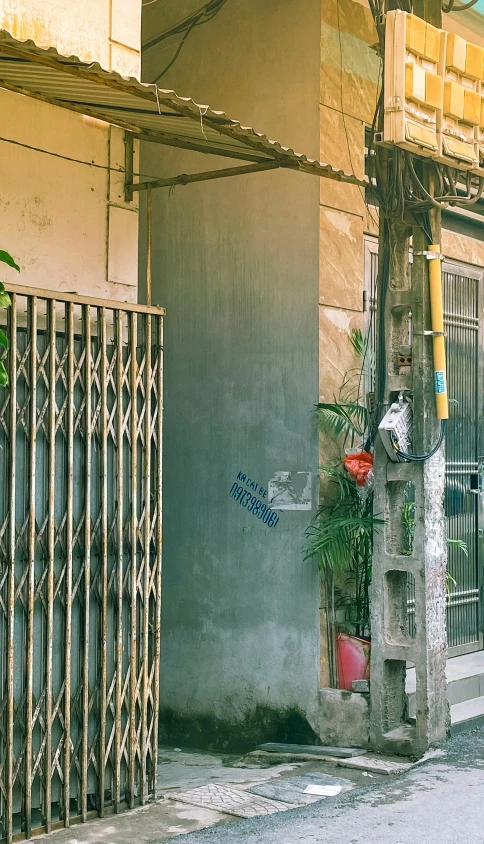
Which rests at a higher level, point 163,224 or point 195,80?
point 195,80

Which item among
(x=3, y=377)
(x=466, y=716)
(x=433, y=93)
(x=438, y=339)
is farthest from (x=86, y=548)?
(x=433, y=93)

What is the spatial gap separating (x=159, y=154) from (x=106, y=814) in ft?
17.1

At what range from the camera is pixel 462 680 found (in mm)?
8516

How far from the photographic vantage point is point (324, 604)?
7773 mm

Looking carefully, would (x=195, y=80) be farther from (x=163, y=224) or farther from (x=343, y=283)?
(x=343, y=283)

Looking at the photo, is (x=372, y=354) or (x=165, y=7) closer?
(x=372, y=354)

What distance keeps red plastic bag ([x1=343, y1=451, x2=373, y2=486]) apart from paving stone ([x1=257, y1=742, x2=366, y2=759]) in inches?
70.4

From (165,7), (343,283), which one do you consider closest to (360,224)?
(343,283)

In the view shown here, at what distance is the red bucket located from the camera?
7531 mm

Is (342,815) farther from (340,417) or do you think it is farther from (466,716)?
(340,417)

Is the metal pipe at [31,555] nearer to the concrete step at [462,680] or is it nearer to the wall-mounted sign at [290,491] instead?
the wall-mounted sign at [290,491]

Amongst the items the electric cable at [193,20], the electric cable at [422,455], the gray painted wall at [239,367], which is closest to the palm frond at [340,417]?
the gray painted wall at [239,367]

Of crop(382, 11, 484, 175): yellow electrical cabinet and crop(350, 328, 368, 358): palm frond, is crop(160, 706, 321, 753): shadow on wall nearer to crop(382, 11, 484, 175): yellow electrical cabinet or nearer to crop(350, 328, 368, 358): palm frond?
crop(350, 328, 368, 358): palm frond

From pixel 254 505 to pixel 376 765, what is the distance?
216 cm
